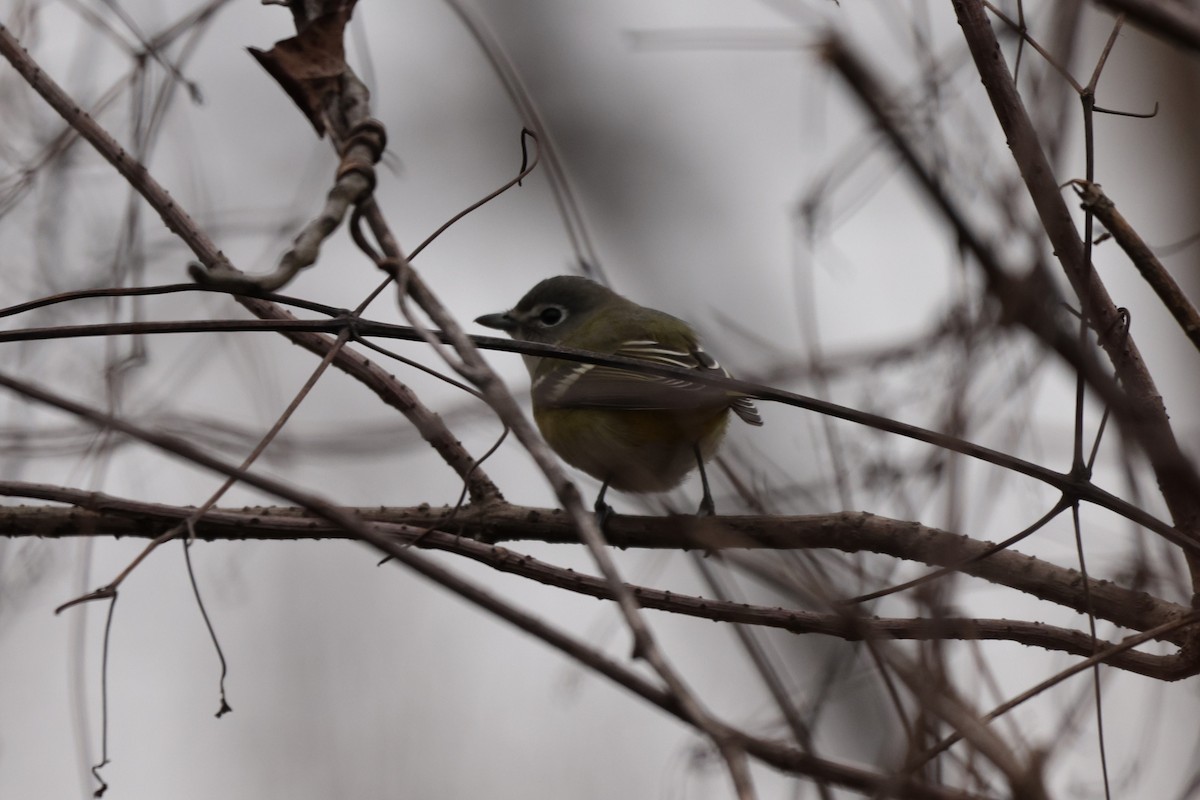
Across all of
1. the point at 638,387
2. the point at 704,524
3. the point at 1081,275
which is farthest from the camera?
the point at 638,387

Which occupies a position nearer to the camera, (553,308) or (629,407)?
(629,407)

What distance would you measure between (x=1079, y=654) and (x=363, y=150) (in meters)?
1.80

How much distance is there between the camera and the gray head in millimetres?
5852

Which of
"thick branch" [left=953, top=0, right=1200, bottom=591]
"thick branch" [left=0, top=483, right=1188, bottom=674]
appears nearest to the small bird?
"thick branch" [left=0, top=483, right=1188, bottom=674]

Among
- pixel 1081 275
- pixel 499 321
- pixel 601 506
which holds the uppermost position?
pixel 499 321

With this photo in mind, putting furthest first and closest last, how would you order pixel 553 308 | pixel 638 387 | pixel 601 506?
pixel 553 308
pixel 601 506
pixel 638 387

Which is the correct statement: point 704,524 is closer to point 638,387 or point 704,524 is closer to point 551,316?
point 638,387

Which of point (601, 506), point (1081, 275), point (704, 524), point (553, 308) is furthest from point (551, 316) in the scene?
point (1081, 275)

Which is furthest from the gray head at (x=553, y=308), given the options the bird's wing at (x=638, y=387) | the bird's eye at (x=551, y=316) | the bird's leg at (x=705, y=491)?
the bird's leg at (x=705, y=491)

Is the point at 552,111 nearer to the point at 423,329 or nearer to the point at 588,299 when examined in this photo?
the point at 588,299

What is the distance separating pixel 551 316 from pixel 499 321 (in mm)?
345

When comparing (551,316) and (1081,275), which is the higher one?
(551,316)

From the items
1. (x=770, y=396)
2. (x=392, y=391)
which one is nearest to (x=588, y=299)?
(x=392, y=391)

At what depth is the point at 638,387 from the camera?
398cm
